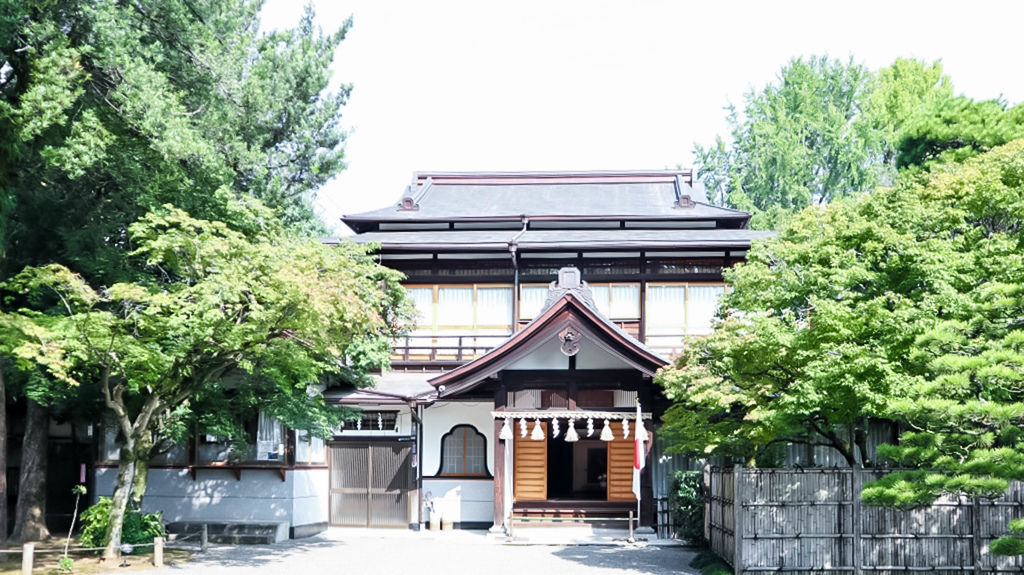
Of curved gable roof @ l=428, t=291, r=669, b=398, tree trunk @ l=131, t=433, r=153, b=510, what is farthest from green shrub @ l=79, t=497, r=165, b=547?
curved gable roof @ l=428, t=291, r=669, b=398

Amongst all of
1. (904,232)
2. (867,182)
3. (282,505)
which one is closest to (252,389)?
(282,505)

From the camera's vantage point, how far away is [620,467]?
87.5ft

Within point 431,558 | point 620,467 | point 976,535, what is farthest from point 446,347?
point 976,535

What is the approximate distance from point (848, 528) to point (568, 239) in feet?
45.7

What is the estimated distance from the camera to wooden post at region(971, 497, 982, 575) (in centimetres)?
1717

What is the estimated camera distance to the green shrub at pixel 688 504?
22062 millimetres

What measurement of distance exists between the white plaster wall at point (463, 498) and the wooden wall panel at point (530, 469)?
925 mm

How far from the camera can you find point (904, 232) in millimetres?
17141

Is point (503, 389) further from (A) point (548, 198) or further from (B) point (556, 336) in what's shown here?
(A) point (548, 198)

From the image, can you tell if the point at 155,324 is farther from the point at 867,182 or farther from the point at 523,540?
the point at 867,182

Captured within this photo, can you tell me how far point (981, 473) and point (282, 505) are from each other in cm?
1671

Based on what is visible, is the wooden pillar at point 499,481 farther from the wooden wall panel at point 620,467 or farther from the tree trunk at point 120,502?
the tree trunk at point 120,502

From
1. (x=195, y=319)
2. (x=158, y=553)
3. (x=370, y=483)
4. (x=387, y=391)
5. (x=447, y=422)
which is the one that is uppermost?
(x=195, y=319)

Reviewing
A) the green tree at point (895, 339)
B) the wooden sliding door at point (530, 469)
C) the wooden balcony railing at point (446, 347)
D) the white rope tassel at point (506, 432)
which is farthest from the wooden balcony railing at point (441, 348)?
the green tree at point (895, 339)
